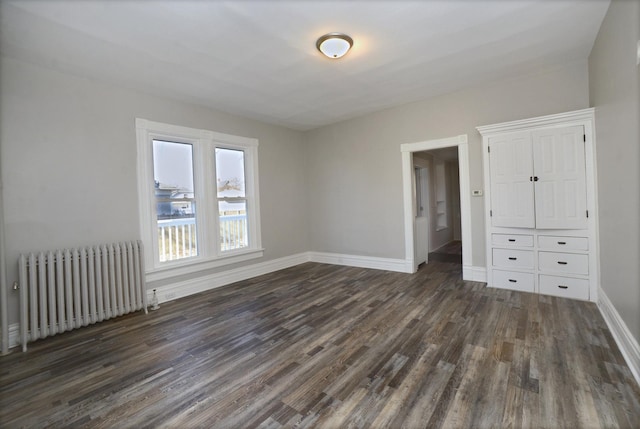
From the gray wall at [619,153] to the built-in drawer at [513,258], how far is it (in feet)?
2.28

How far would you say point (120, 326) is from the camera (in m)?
3.11

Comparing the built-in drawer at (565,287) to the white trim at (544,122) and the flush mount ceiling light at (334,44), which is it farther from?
the flush mount ceiling light at (334,44)

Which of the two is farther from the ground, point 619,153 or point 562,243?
point 619,153

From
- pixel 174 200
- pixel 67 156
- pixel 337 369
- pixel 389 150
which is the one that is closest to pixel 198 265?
pixel 174 200

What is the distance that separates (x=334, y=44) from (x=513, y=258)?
3.47 m

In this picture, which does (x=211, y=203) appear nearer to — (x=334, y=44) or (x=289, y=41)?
(x=289, y=41)

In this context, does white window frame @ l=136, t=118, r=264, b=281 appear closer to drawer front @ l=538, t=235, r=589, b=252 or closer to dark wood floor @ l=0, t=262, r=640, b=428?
dark wood floor @ l=0, t=262, r=640, b=428

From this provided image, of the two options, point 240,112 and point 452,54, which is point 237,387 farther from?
point 240,112

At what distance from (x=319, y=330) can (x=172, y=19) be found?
3.08 metres

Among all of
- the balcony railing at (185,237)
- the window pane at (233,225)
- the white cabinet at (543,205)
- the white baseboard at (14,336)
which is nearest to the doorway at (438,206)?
the white cabinet at (543,205)

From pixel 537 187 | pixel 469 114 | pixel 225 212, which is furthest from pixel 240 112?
pixel 537 187

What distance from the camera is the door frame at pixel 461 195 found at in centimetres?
423

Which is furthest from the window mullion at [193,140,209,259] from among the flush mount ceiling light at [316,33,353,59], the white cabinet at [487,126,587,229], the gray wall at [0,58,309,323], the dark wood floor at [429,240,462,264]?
the dark wood floor at [429,240,462,264]

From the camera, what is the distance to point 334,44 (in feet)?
8.67
